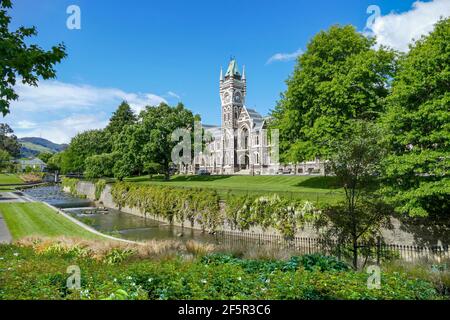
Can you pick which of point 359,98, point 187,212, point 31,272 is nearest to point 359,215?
point 31,272

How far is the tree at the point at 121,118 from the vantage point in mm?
81456

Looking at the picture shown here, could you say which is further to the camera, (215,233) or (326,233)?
(215,233)

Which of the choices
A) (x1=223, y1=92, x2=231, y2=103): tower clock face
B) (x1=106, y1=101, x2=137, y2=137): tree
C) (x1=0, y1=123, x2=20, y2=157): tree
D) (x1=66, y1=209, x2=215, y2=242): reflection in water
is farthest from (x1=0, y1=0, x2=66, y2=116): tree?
(x1=0, y1=123, x2=20, y2=157): tree

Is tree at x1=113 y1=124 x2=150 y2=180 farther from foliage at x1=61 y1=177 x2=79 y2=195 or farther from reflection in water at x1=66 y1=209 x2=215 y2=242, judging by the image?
foliage at x1=61 y1=177 x2=79 y2=195

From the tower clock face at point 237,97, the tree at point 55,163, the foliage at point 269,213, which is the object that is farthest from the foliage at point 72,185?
the tree at point 55,163

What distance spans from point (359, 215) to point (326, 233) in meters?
5.35

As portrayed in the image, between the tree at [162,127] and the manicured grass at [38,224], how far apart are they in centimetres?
1992

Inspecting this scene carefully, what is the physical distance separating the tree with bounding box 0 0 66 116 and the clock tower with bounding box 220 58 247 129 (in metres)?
81.2

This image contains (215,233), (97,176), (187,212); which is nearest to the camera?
(215,233)

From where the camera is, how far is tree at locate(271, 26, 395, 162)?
26.3 m

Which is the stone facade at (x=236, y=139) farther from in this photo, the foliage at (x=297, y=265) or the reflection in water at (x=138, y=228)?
the foliage at (x=297, y=265)

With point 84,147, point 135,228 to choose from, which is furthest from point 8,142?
point 135,228

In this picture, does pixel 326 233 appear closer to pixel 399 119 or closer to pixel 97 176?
pixel 399 119

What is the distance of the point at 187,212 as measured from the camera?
93.9 feet
